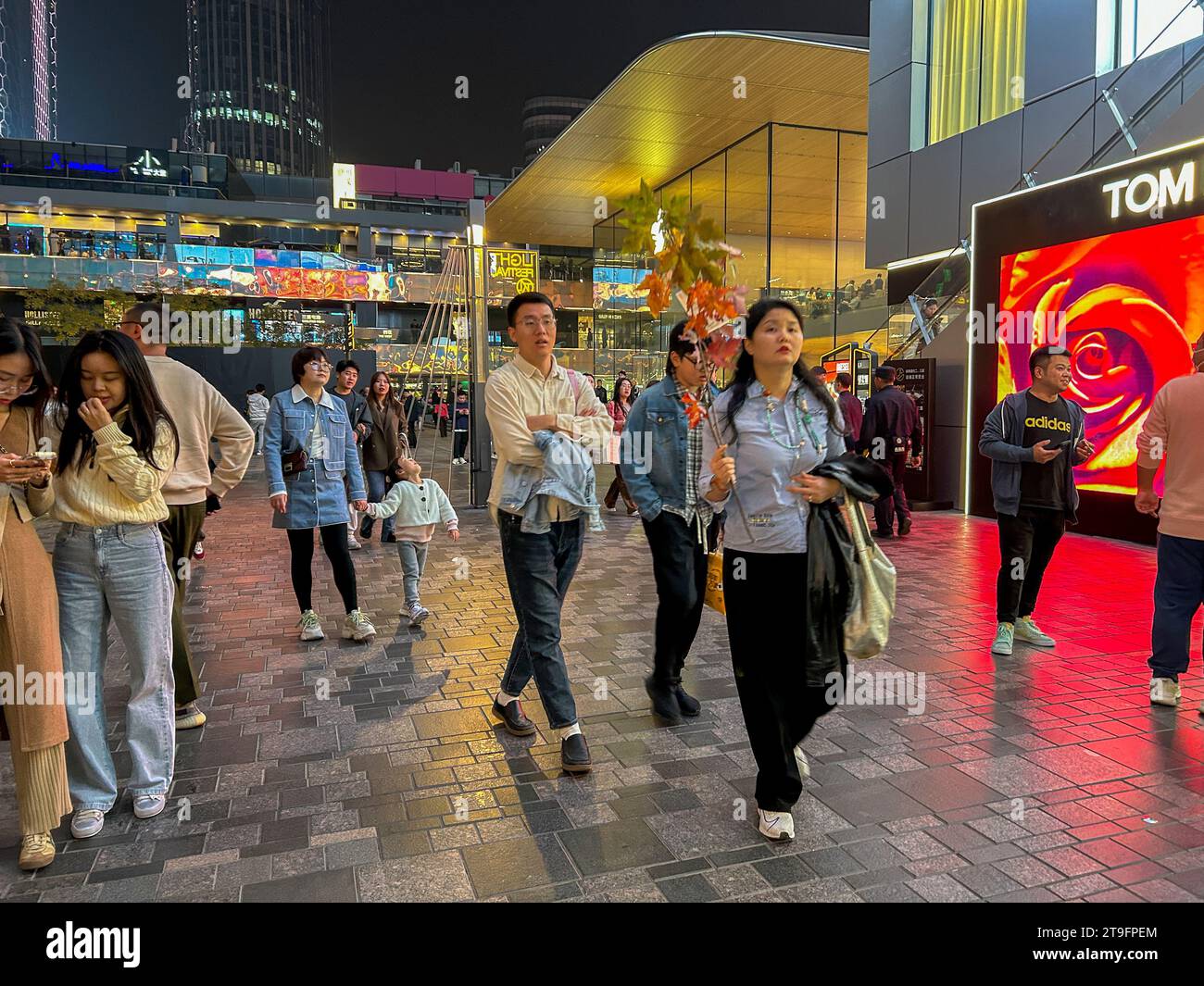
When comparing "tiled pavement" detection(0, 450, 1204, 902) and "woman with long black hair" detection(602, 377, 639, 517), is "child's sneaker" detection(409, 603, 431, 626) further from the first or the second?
"woman with long black hair" detection(602, 377, 639, 517)

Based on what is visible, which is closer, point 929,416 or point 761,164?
point 929,416

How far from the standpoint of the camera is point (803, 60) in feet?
47.0

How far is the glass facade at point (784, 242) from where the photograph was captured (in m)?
17.8

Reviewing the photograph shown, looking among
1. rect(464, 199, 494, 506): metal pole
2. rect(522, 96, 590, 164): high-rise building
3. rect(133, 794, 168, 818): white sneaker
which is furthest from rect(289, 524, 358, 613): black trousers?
rect(522, 96, 590, 164): high-rise building

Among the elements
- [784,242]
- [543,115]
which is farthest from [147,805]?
[543,115]

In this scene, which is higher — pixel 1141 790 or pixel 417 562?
pixel 417 562

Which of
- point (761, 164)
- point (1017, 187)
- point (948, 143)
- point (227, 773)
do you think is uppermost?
point (761, 164)

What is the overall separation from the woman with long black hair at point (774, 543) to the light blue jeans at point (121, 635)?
2119 mm

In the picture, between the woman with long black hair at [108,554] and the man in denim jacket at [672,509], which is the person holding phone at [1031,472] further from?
the woman with long black hair at [108,554]

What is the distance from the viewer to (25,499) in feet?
9.67

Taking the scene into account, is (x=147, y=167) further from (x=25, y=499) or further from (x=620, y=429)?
(x=25, y=499)

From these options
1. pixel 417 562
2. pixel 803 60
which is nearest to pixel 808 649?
pixel 417 562
